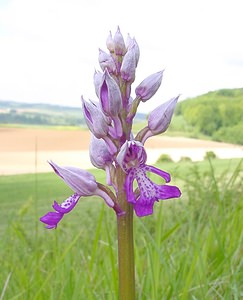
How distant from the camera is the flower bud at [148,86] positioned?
0.93 meters

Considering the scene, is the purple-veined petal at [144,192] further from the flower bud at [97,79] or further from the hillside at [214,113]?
the hillside at [214,113]

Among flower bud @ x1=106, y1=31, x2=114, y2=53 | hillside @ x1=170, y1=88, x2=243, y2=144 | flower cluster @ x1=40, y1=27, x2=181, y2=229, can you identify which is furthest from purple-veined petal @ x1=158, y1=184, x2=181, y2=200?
hillside @ x1=170, y1=88, x2=243, y2=144

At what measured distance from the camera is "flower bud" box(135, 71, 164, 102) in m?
0.93

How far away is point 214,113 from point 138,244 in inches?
62.8

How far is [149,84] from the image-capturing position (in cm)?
95

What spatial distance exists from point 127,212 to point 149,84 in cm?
22

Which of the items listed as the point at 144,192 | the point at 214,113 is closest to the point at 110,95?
the point at 144,192

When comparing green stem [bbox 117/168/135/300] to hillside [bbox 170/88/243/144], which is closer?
green stem [bbox 117/168/135/300]

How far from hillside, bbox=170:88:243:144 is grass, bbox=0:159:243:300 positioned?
0.22 meters

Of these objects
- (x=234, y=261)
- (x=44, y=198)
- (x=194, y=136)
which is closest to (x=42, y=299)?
(x=234, y=261)

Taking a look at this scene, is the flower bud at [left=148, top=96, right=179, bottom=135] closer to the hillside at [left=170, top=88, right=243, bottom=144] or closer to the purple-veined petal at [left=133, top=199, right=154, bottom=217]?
the purple-veined petal at [left=133, top=199, right=154, bottom=217]

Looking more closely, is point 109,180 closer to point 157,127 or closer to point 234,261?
point 157,127

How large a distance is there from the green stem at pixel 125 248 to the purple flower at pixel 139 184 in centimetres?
1

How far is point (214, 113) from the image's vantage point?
3.92 m
